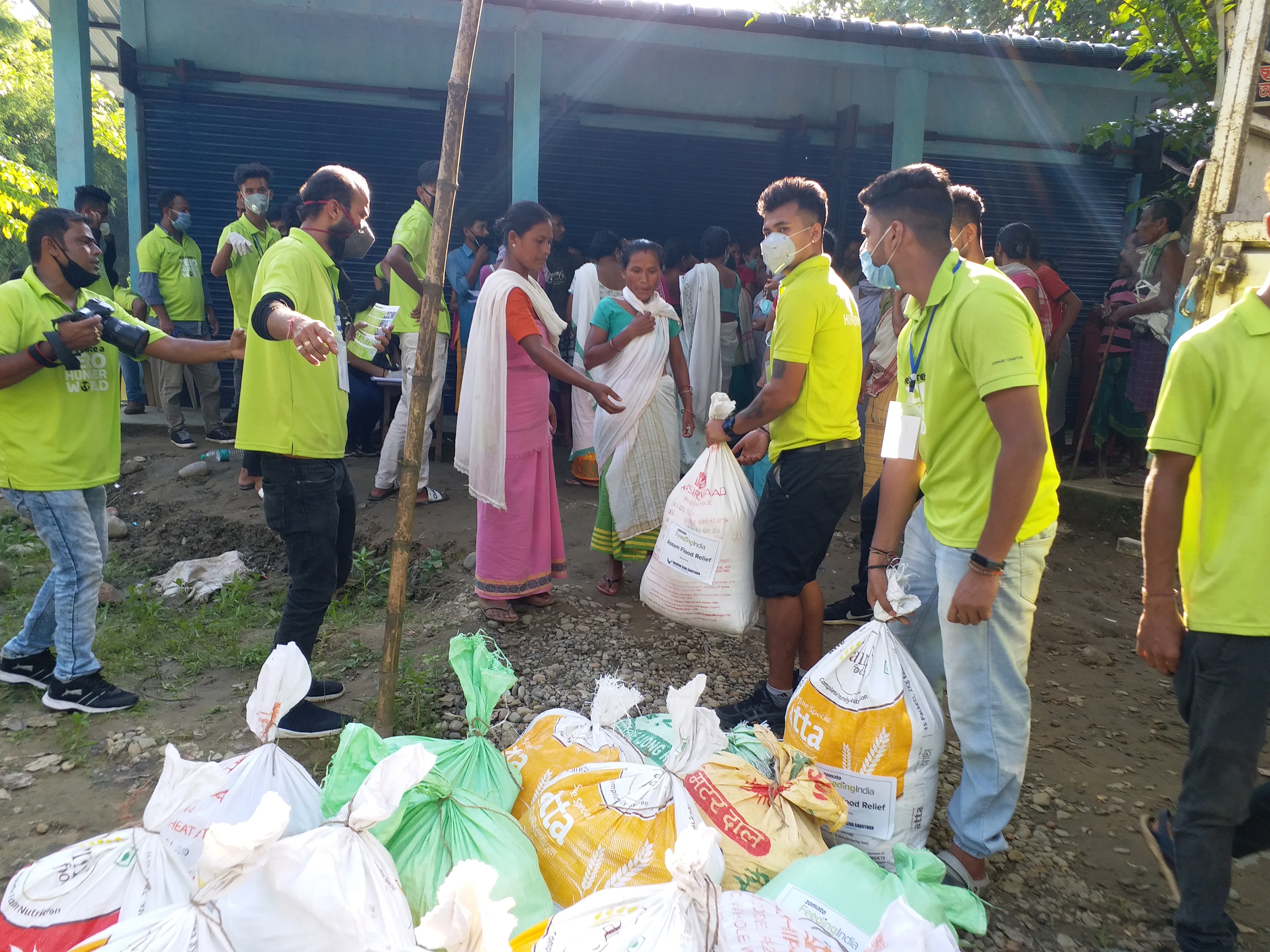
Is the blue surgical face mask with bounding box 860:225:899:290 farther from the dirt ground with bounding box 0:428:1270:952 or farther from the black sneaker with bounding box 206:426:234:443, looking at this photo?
the black sneaker with bounding box 206:426:234:443

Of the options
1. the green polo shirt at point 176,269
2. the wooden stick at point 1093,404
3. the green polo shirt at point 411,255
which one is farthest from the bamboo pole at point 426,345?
the wooden stick at point 1093,404

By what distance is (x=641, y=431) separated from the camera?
14.6 ft

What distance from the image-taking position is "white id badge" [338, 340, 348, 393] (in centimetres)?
303

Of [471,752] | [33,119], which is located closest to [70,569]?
[471,752]

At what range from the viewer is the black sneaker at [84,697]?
311 centimetres

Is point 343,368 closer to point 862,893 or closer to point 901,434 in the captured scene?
point 901,434

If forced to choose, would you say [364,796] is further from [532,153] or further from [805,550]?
[532,153]

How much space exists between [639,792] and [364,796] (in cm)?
62

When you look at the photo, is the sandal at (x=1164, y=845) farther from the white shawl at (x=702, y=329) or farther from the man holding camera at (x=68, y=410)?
the white shawl at (x=702, y=329)

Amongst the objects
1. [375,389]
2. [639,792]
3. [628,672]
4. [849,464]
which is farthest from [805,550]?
[375,389]

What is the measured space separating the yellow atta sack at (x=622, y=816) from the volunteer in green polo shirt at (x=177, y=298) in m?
5.81

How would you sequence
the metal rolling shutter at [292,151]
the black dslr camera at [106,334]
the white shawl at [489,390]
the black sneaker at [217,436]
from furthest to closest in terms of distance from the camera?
the metal rolling shutter at [292,151], the black sneaker at [217,436], the white shawl at [489,390], the black dslr camera at [106,334]

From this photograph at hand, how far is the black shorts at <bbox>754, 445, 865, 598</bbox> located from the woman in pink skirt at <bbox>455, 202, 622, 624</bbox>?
1.13 metres

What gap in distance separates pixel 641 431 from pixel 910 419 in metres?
2.19
